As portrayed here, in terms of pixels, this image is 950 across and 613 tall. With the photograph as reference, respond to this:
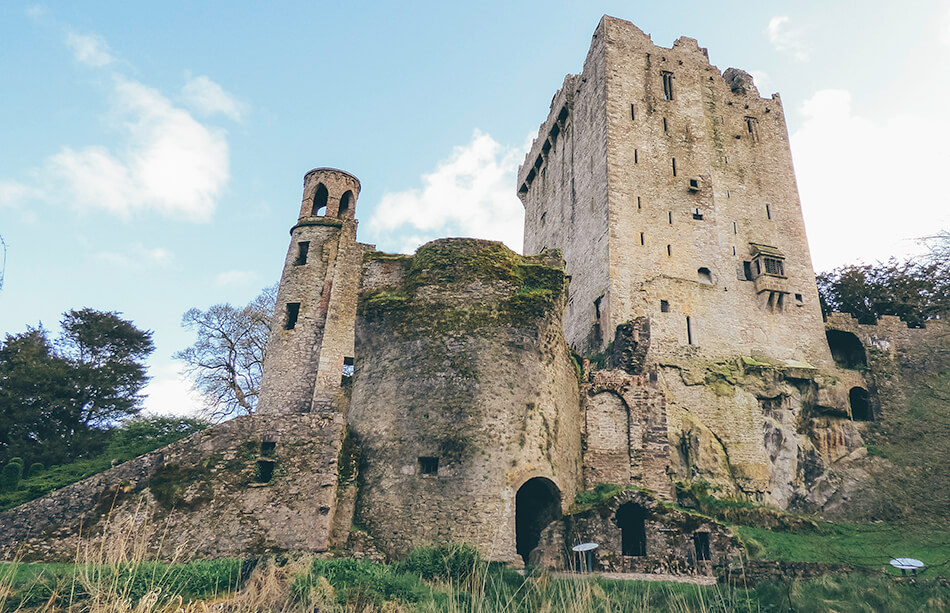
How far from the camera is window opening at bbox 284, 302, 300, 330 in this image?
21.8 meters

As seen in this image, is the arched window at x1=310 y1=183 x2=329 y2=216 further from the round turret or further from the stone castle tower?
the stone castle tower

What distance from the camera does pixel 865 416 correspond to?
25000 mm

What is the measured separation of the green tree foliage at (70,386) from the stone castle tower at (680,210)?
62.9ft

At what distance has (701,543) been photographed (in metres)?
15.6

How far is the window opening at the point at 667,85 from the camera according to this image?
29370 mm

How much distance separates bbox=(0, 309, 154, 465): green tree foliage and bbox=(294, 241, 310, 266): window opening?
29.6ft

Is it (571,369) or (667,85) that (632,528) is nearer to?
(571,369)

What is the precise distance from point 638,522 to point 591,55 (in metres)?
23.8

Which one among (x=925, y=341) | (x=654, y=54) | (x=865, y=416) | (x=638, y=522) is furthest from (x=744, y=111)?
(x=638, y=522)

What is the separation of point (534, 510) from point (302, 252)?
1351 centimetres

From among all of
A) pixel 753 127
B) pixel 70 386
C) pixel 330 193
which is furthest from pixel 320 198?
pixel 753 127

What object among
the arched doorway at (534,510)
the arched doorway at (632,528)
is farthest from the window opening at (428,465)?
the arched doorway at (632,528)

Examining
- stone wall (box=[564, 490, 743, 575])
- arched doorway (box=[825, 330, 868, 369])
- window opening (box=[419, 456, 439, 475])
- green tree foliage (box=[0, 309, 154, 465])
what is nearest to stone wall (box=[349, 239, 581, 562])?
window opening (box=[419, 456, 439, 475])

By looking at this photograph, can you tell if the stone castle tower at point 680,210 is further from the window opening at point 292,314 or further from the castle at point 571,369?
the window opening at point 292,314
